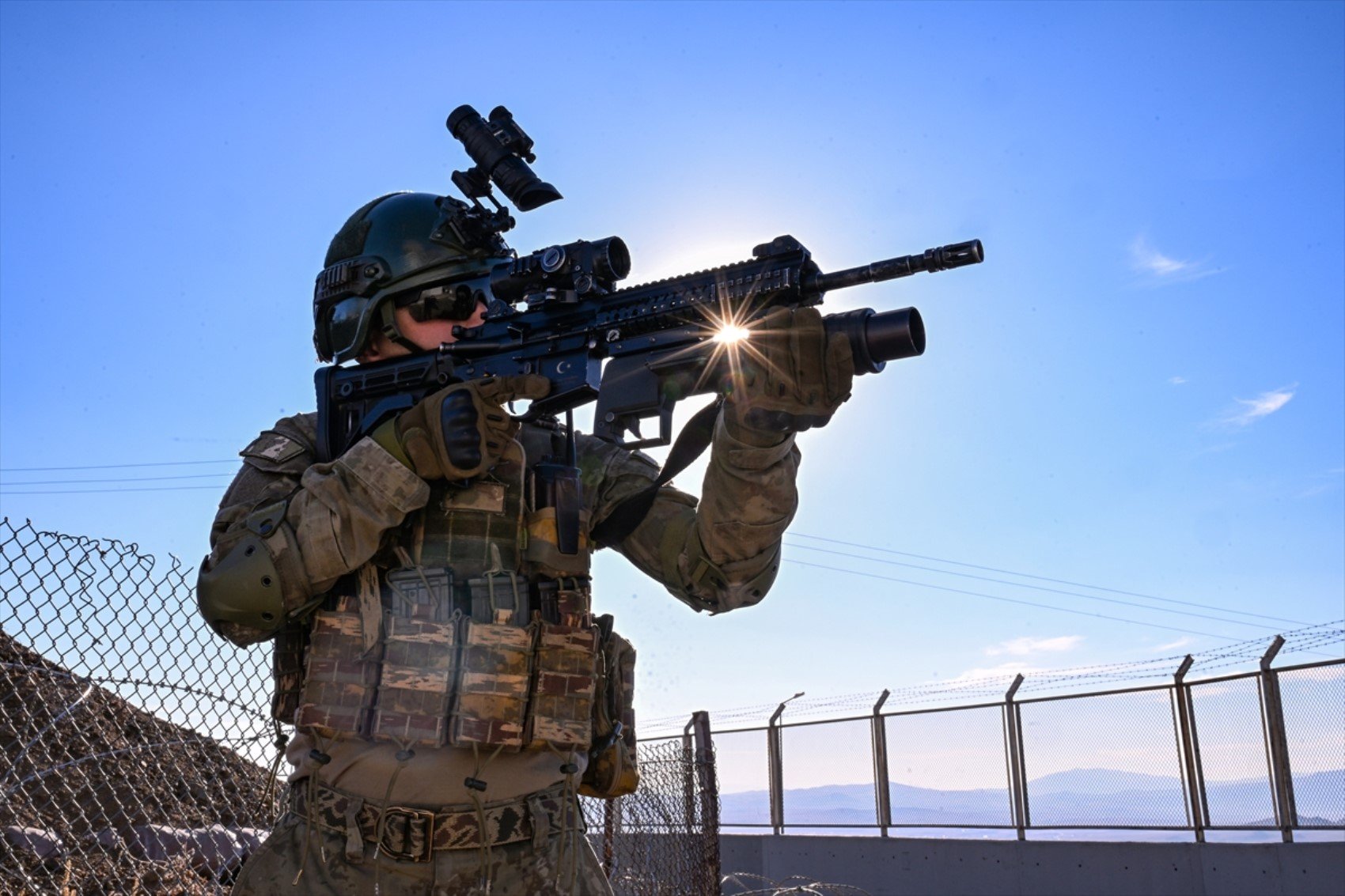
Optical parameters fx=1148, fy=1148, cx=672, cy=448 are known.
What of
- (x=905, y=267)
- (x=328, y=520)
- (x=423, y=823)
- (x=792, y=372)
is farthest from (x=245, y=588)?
(x=905, y=267)

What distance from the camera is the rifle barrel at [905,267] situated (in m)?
2.87

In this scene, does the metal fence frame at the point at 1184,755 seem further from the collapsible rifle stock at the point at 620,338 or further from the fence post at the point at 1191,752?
the collapsible rifle stock at the point at 620,338

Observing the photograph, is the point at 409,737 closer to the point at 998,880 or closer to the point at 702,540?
the point at 702,540

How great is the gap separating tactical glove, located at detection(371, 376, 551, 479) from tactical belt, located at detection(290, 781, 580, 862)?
0.88 m

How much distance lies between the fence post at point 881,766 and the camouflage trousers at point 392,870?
9.64 metres

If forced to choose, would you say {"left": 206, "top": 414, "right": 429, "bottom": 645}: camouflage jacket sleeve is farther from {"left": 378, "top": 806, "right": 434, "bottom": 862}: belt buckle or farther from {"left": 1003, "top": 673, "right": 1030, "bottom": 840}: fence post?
{"left": 1003, "top": 673, "right": 1030, "bottom": 840}: fence post

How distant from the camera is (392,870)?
2908 millimetres

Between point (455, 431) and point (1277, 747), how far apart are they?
8483 millimetres

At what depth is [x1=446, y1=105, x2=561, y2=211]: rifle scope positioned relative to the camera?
3.79 metres

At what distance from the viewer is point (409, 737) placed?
296 cm

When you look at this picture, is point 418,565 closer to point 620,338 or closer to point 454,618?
point 454,618

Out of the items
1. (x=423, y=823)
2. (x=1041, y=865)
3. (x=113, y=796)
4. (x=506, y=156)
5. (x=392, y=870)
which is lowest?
(x=1041, y=865)

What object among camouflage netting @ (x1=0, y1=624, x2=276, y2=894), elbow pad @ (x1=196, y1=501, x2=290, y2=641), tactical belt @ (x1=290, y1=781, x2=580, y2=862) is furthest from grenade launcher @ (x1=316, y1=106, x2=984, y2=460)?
camouflage netting @ (x1=0, y1=624, x2=276, y2=894)

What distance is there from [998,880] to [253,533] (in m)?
9.72
